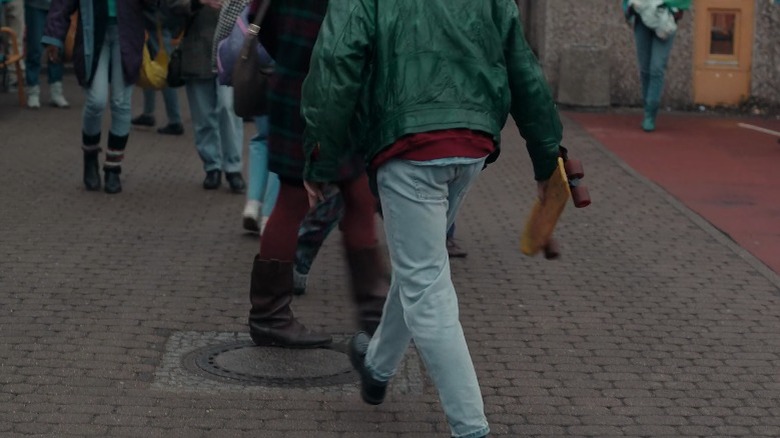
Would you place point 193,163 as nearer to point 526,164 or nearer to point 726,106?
point 526,164

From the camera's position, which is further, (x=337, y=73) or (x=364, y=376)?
(x=364, y=376)

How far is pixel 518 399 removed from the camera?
523cm

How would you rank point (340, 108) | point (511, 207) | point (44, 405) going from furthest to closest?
point (511, 207), point (44, 405), point (340, 108)

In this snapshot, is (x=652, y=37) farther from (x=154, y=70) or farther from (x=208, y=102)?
(x=154, y=70)

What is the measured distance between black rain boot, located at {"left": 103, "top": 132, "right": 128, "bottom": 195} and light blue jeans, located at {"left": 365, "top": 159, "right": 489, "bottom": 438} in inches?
196

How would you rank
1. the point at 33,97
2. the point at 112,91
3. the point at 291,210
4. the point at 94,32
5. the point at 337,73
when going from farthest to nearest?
the point at 33,97 < the point at 112,91 < the point at 94,32 < the point at 291,210 < the point at 337,73

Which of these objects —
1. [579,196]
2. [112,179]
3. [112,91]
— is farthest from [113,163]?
[579,196]

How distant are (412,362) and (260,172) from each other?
2.25 m

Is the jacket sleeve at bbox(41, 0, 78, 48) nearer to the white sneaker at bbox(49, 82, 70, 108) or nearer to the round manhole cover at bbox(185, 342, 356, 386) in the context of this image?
the round manhole cover at bbox(185, 342, 356, 386)

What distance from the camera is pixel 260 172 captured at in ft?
25.0

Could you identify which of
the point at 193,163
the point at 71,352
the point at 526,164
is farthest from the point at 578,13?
the point at 71,352

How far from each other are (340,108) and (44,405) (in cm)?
165

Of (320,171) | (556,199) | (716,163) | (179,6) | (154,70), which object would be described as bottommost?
(716,163)

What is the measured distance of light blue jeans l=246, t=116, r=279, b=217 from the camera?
7453 millimetres
